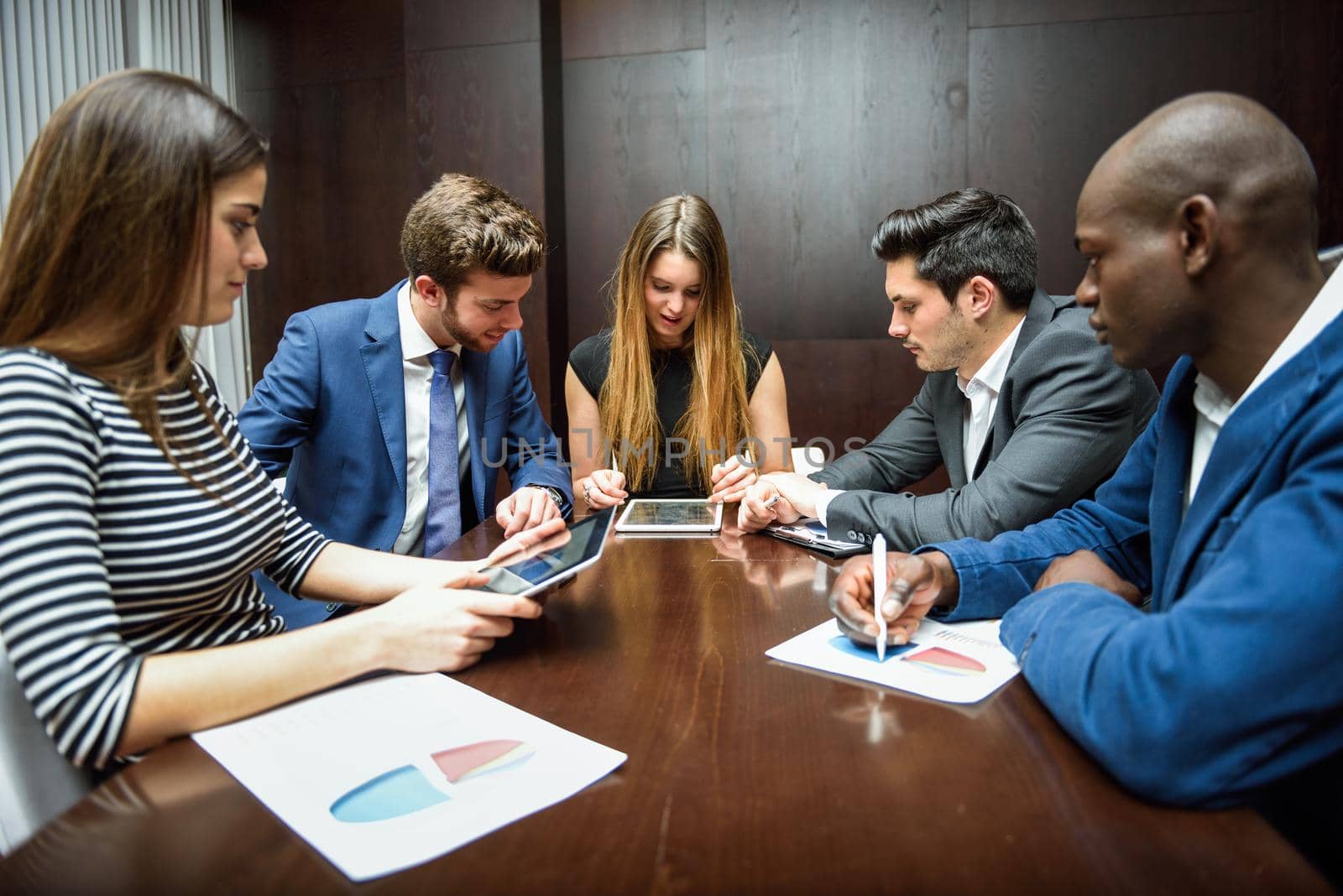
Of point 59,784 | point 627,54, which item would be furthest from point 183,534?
point 627,54

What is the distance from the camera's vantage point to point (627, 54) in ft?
14.1

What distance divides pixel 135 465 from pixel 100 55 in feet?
12.4

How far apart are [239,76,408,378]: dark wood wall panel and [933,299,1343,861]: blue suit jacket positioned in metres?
4.30

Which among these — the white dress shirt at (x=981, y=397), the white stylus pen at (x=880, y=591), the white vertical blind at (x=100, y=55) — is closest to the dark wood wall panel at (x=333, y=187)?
the white vertical blind at (x=100, y=55)

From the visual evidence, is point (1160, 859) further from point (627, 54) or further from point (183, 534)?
point (627, 54)

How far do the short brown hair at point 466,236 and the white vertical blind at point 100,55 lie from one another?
2.05 metres

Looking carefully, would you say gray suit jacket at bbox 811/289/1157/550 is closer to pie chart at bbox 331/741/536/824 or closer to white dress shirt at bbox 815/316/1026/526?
white dress shirt at bbox 815/316/1026/526

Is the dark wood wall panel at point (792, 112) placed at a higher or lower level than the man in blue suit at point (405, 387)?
higher

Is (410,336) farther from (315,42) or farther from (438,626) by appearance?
(315,42)

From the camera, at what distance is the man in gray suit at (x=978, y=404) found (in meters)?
1.73

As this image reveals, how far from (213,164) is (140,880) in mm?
781

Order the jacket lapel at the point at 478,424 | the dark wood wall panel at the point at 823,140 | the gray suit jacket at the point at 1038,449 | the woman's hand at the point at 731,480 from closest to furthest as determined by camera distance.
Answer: the gray suit jacket at the point at 1038,449
the woman's hand at the point at 731,480
the jacket lapel at the point at 478,424
the dark wood wall panel at the point at 823,140

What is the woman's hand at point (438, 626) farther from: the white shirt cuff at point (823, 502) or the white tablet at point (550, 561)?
the white shirt cuff at point (823, 502)

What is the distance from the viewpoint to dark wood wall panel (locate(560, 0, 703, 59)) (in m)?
4.23
